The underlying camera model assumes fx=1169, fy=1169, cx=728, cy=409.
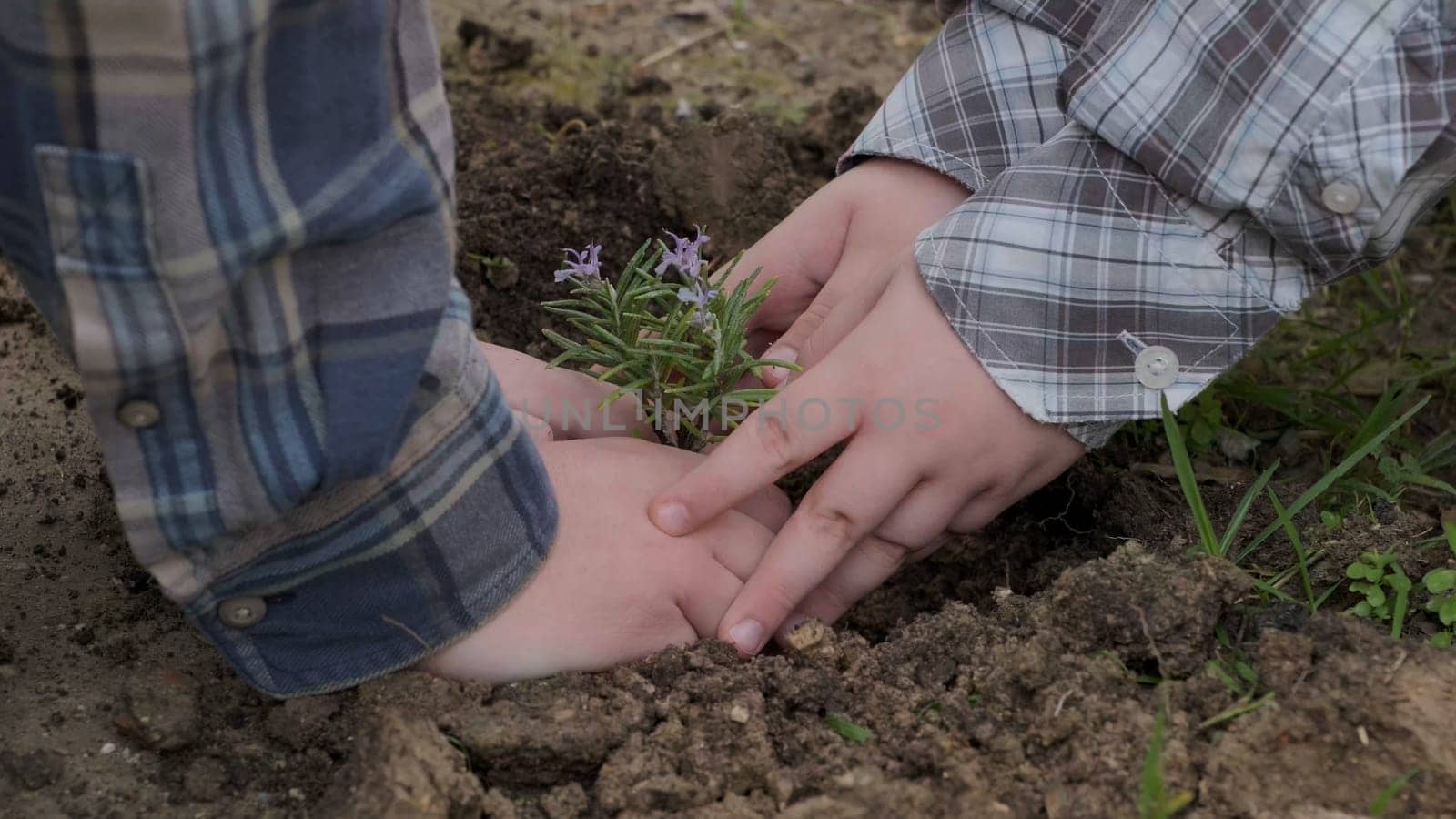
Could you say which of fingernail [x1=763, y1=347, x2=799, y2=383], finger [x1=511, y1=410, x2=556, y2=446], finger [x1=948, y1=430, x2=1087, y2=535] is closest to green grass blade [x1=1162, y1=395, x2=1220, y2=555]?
finger [x1=948, y1=430, x2=1087, y2=535]

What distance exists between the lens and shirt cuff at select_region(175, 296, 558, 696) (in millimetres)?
1425

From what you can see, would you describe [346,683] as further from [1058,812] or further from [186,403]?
[1058,812]

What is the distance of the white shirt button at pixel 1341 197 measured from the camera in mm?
1630

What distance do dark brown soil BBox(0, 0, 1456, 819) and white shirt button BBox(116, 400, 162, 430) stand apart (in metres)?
0.43

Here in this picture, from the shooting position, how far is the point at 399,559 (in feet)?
4.92

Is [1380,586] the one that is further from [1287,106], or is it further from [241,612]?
[241,612]

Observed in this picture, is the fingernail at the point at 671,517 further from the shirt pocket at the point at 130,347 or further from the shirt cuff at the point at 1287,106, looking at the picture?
the shirt cuff at the point at 1287,106

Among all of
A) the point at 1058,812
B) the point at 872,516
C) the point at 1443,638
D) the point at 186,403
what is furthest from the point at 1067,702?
the point at 186,403

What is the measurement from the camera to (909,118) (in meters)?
2.18

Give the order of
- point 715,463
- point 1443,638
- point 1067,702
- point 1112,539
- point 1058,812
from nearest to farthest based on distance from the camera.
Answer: point 1058,812
point 1067,702
point 1443,638
point 715,463
point 1112,539

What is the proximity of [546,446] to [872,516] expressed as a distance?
0.52m

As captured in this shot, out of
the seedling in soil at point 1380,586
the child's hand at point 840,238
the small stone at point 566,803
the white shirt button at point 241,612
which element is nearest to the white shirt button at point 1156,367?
the seedling in soil at point 1380,586

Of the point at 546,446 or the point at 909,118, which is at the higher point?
the point at 909,118

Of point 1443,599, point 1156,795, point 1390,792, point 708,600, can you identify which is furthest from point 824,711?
point 1443,599
